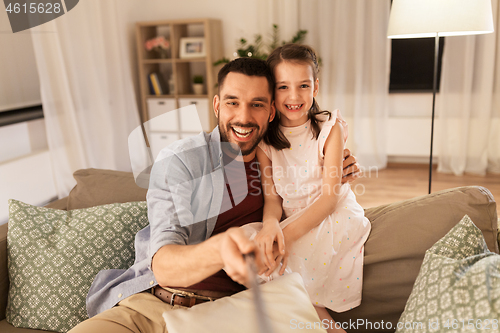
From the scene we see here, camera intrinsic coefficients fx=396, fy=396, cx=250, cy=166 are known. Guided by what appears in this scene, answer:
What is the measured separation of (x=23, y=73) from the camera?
9.69 ft

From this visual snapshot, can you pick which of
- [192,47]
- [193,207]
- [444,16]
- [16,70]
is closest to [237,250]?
[193,207]

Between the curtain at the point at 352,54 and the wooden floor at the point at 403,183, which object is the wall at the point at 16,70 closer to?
the curtain at the point at 352,54

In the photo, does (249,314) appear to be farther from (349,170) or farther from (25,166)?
(25,166)

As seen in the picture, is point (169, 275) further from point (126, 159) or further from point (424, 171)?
point (424, 171)

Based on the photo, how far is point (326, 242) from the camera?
1.25 m

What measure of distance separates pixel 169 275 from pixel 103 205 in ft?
2.03

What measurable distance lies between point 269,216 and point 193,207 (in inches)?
9.6

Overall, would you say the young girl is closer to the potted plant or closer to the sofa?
the sofa

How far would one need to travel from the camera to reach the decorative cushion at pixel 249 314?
3.01 ft

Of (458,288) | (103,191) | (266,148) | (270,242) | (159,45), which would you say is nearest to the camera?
(458,288)

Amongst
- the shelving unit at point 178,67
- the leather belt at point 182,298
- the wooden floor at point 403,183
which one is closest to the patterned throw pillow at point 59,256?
the leather belt at point 182,298

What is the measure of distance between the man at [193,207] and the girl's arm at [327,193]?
159 millimetres

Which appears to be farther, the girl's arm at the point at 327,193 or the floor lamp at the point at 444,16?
the floor lamp at the point at 444,16

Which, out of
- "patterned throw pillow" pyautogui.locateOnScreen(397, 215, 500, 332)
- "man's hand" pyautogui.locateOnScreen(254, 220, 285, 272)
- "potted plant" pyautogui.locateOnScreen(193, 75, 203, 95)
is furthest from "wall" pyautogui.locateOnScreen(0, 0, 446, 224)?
"patterned throw pillow" pyautogui.locateOnScreen(397, 215, 500, 332)
